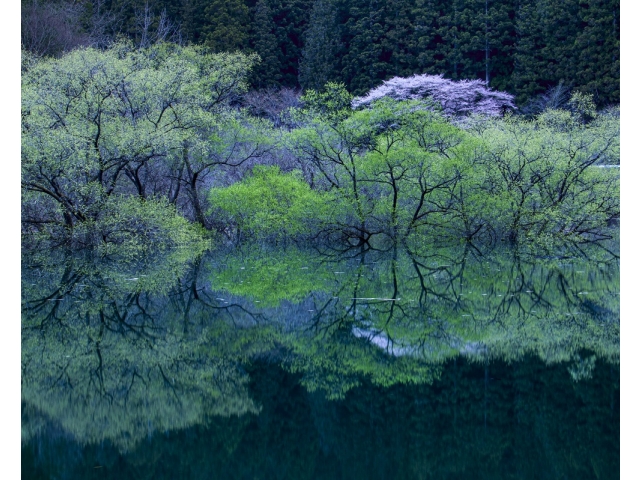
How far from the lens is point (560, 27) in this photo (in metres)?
42.6

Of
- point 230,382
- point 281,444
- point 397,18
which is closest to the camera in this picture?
point 281,444

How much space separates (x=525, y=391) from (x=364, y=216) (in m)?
17.0

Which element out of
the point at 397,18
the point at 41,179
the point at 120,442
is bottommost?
the point at 120,442

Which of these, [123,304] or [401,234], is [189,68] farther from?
[123,304]

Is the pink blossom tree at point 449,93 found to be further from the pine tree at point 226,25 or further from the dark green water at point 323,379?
the dark green water at point 323,379

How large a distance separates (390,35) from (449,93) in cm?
725

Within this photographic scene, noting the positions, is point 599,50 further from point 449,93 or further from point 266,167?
point 266,167

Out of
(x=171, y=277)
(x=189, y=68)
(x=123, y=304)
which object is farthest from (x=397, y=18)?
(x=123, y=304)

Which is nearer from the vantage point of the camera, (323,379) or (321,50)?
(323,379)

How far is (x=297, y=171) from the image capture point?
88.1 ft

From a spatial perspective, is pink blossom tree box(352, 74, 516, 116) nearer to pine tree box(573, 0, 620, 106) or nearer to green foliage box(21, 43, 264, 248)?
pine tree box(573, 0, 620, 106)

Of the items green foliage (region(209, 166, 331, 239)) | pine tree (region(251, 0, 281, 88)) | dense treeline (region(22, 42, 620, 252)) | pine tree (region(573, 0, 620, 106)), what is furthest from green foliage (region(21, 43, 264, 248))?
pine tree (region(573, 0, 620, 106))

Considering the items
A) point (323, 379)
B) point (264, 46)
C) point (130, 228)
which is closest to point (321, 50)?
point (264, 46)

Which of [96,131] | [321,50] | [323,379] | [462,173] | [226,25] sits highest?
[226,25]
